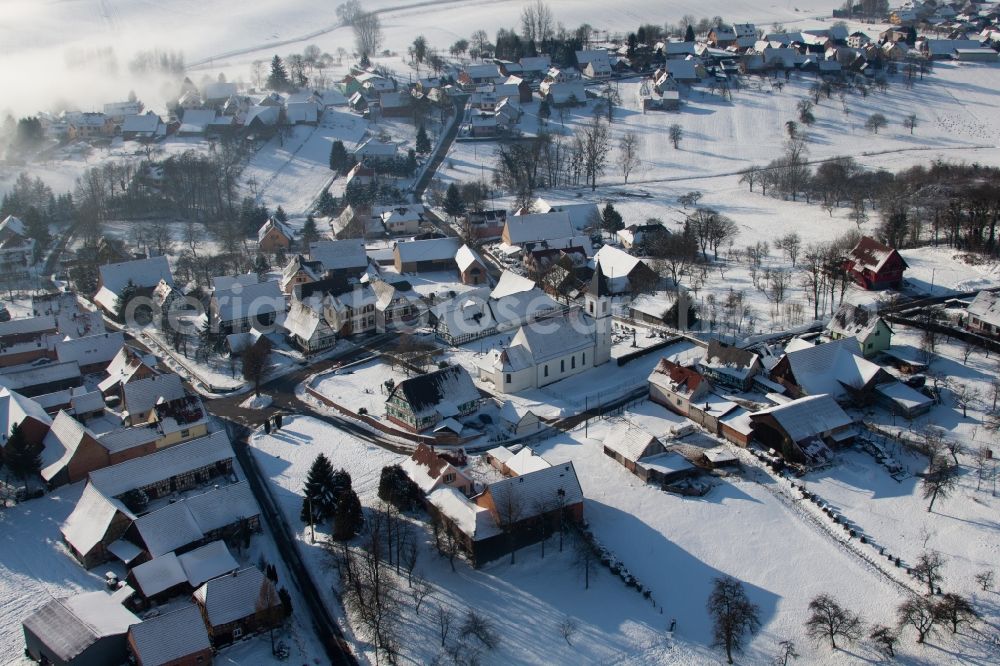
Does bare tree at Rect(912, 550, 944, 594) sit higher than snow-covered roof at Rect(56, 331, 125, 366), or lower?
lower

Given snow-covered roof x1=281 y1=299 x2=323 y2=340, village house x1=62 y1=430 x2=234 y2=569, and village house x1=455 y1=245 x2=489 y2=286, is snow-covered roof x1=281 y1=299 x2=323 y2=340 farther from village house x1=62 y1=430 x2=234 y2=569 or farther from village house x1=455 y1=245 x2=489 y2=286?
village house x1=62 y1=430 x2=234 y2=569

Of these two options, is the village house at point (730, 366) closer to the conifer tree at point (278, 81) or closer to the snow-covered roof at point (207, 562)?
Answer: the snow-covered roof at point (207, 562)

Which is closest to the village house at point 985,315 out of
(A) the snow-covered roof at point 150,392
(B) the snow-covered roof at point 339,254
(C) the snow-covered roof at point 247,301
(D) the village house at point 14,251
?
(B) the snow-covered roof at point 339,254

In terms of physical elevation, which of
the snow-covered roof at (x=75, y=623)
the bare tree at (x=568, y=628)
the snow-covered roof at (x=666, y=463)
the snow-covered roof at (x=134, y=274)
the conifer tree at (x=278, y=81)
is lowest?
the bare tree at (x=568, y=628)

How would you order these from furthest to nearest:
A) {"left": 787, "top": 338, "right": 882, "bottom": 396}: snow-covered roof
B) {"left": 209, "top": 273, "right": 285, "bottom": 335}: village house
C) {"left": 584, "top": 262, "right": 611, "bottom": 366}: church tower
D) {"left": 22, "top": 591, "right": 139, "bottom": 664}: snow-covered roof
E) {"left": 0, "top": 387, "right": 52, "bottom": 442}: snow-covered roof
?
{"left": 209, "top": 273, "right": 285, "bottom": 335}: village house
{"left": 584, "top": 262, "right": 611, "bottom": 366}: church tower
{"left": 787, "top": 338, "right": 882, "bottom": 396}: snow-covered roof
{"left": 0, "top": 387, "right": 52, "bottom": 442}: snow-covered roof
{"left": 22, "top": 591, "right": 139, "bottom": 664}: snow-covered roof

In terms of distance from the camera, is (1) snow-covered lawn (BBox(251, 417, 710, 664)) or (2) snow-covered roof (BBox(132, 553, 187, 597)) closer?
(1) snow-covered lawn (BBox(251, 417, 710, 664))

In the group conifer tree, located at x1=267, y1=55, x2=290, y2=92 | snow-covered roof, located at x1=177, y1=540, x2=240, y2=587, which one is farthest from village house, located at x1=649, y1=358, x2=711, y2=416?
conifer tree, located at x1=267, y1=55, x2=290, y2=92
